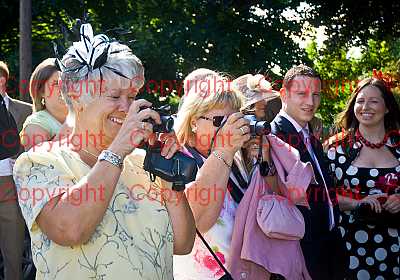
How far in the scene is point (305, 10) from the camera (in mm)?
9039

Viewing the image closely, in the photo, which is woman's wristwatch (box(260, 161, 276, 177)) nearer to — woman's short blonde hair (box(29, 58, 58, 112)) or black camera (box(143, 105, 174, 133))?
black camera (box(143, 105, 174, 133))

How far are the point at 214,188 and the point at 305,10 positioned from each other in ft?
21.6

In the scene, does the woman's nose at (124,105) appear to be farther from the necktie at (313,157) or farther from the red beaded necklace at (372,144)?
the red beaded necklace at (372,144)

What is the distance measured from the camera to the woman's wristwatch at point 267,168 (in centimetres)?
345

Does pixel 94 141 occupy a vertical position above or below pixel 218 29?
below

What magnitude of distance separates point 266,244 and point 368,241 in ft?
4.58

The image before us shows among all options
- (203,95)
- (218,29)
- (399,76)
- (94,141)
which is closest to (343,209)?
(203,95)

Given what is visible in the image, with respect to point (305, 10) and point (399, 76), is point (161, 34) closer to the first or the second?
point (305, 10)

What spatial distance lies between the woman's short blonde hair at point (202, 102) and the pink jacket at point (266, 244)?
0.47 meters

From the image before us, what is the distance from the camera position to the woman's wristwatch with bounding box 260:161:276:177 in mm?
3453

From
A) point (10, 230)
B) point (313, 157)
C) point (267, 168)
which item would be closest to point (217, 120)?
point (267, 168)

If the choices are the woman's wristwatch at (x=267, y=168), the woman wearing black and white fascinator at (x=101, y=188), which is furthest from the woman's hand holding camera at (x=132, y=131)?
the woman's wristwatch at (x=267, y=168)

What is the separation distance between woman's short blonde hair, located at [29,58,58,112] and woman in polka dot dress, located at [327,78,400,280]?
77.5 inches

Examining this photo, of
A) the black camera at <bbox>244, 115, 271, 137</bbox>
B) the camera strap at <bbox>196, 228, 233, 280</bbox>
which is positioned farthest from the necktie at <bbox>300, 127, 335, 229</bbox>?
the black camera at <bbox>244, 115, 271, 137</bbox>
